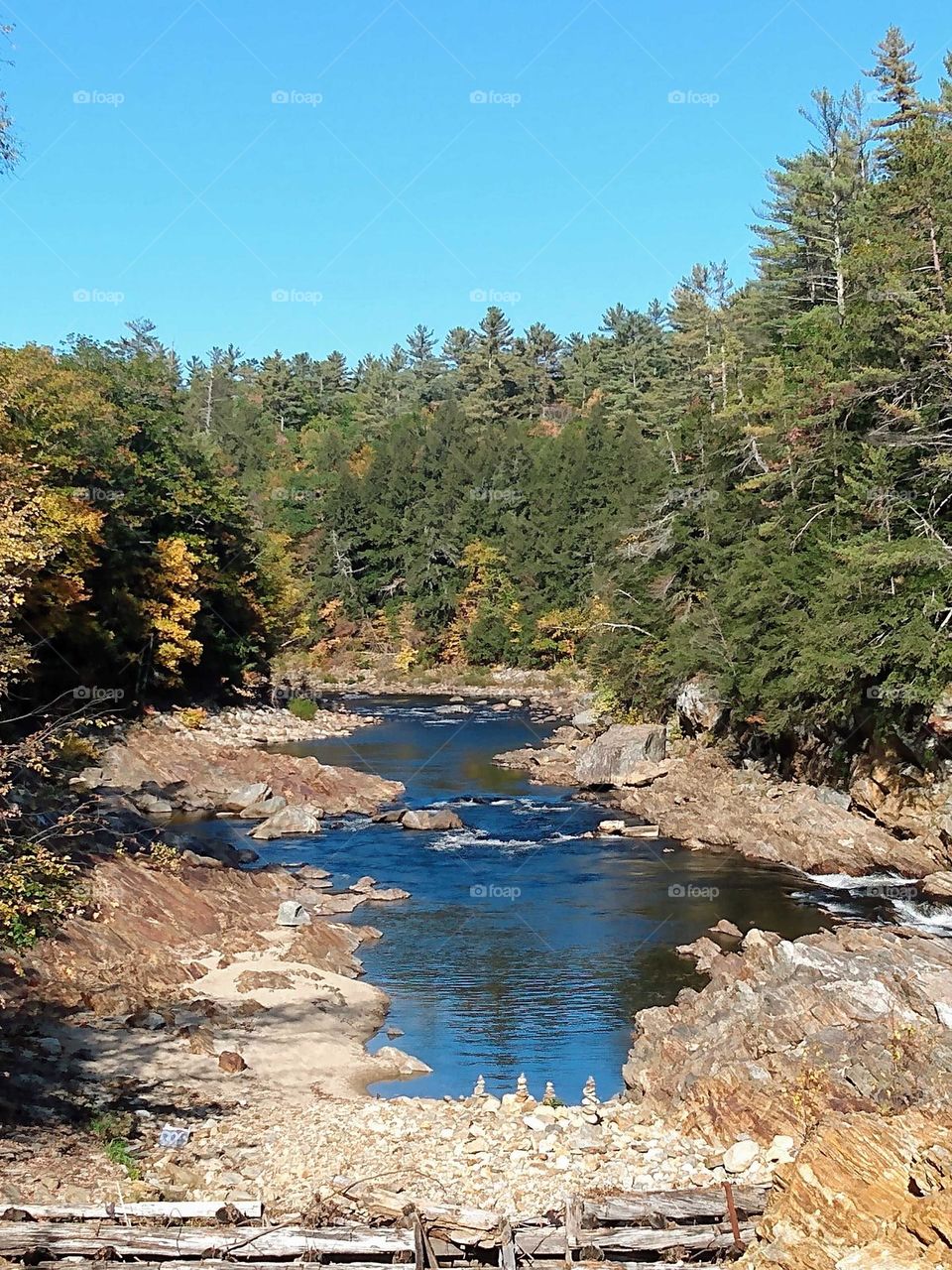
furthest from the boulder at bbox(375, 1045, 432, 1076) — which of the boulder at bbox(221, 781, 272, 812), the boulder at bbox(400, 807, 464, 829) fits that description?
the boulder at bbox(221, 781, 272, 812)

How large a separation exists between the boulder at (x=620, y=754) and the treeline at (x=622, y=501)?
271 cm

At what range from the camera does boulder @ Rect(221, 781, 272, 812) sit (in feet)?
113

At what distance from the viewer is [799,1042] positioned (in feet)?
47.8

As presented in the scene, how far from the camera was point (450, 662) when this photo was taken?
262ft

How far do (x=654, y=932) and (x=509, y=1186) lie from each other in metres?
11.1

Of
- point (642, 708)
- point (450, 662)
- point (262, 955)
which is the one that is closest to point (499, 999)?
point (262, 955)

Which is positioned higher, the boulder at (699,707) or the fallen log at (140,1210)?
the boulder at (699,707)

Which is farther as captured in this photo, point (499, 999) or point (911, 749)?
point (911, 749)

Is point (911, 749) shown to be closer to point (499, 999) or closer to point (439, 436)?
point (499, 999)

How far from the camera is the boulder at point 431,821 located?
32.0 metres

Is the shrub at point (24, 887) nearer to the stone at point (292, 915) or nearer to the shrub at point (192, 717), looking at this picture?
the stone at point (292, 915)

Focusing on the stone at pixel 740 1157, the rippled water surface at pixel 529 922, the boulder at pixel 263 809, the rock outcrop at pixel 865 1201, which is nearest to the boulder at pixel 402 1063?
the rippled water surface at pixel 529 922

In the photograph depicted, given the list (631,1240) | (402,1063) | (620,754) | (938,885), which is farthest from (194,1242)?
(620,754)

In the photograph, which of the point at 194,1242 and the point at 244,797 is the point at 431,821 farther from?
the point at 194,1242
